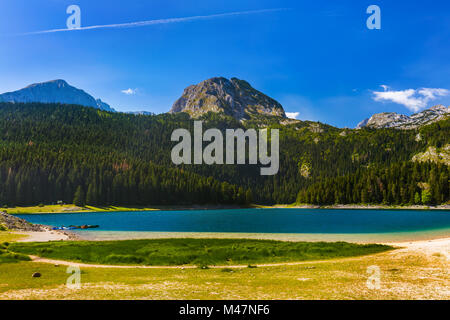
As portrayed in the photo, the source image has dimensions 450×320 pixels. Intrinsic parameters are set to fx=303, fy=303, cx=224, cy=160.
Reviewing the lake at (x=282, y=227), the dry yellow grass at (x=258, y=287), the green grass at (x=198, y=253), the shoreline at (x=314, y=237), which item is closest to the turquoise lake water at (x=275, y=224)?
the lake at (x=282, y=227)

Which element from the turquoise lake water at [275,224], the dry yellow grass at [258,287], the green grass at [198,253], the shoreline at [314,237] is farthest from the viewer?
the turquoise lake water at [275,224]

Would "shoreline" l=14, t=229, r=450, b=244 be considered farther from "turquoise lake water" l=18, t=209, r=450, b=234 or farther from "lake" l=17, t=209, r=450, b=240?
"turquoise lake water" l=18, t=209, r=450, b=234

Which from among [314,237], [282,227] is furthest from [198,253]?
[282,227]

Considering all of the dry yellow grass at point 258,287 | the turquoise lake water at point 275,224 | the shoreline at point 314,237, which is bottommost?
the turquoise lake water at point 275,224

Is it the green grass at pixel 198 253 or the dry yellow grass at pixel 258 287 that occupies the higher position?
the dry yellow grass at pixel 258 287

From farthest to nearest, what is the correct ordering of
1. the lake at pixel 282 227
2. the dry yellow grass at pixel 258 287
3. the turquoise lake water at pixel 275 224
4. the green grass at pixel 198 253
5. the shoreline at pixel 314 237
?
1. the turquoise lake water at pixel 275 224
2. the lake at pixel 282 227
3. the shoreline at pixel 314 237
4. the green grass at pixel 198 253
5. the dry yellow grass at pixel 258 287

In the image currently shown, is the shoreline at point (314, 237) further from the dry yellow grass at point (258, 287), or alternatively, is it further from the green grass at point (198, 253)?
the dry yellow grass at point (258, 287)

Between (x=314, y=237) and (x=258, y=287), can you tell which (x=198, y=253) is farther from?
(x=314, y=237)

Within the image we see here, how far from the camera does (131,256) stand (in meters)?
40.1

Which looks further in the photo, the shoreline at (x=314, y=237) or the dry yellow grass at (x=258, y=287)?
the shoreline at (x=314, y=237)

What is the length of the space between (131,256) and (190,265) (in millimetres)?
8731

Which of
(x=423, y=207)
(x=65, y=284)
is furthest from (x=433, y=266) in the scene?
(x=423, y=207)

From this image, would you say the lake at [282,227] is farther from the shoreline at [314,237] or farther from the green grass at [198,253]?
the green grass at [198,253]
